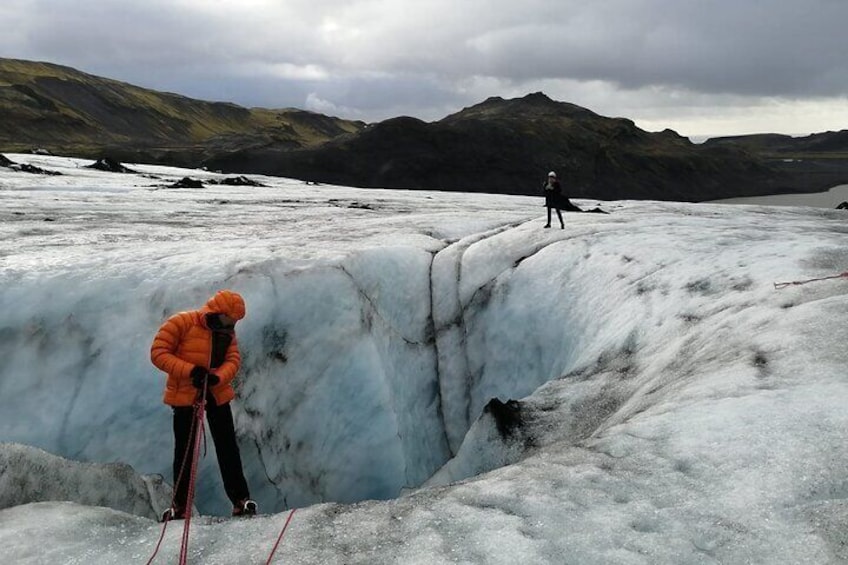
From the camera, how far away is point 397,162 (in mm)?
62312

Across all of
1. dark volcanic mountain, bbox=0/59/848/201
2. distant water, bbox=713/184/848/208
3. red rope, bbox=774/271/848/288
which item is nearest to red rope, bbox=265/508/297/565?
red rope, bbox=774/271/848/288

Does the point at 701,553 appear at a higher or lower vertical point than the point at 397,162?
lower

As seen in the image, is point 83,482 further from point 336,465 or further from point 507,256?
point 507,256

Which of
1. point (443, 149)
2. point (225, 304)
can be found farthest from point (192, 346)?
point (443, 149)

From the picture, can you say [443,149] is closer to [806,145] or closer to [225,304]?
[225,304]

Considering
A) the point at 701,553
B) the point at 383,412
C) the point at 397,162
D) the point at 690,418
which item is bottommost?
the point at 383,412

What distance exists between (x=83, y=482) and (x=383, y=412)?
13.4ft

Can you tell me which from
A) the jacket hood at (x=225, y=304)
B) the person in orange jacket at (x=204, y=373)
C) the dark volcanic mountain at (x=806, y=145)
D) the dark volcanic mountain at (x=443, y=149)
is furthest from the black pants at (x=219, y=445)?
the dark volcanic mountain at (x=806, y=145)

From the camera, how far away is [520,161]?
6856 cm

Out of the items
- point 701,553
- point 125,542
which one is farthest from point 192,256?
point 701,553

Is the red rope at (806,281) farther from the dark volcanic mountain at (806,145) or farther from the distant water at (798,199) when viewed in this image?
the dark volcanic mountain at (806,145)

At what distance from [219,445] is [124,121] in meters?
121

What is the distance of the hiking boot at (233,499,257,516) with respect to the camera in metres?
5.71

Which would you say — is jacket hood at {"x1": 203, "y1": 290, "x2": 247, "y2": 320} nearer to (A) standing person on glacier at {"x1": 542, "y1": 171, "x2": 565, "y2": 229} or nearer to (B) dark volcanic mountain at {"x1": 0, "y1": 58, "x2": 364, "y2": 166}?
(A) standing person on glacier at {"x1": 542, "y1": 171, "x2": 565, "y2": 229}
